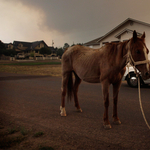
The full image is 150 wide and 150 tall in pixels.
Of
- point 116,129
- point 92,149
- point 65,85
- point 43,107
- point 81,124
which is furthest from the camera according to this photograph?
point 43,107

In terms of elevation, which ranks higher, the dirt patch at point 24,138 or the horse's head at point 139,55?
the horse's head at point 139,55

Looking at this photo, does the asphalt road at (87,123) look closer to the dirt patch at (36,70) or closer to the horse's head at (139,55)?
the horse's head at (139,55)

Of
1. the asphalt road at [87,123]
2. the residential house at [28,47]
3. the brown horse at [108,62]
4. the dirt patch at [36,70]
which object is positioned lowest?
the asphalt road at [87,123]

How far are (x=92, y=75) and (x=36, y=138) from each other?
1950mm

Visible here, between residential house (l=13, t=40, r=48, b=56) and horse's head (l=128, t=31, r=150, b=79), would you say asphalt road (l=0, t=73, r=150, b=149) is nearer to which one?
horse's head (l=128, t=31, r=150, b=79)

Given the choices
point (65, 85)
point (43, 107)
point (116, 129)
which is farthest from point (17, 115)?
point (116, 129)

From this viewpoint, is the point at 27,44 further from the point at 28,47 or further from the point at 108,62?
the point at 108,62

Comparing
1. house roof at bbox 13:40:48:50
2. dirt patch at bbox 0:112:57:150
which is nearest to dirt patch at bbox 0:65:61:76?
dirt patch at bbox 0:112:57:150

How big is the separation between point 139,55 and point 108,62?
0.71m

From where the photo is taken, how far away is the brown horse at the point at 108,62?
308 cm

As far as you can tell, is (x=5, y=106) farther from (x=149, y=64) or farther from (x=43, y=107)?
(x=149, y=64)

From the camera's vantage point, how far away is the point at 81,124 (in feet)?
12.3

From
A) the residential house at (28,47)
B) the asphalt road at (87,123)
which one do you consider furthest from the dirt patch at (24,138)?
the residential house at (28,47)

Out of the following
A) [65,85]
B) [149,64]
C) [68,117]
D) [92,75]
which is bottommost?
[68,117]
